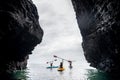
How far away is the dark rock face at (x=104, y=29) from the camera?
32.0 metres

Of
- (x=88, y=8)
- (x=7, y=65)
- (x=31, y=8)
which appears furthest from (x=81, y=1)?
(x=7, y=65)

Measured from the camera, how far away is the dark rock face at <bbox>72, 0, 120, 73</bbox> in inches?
1261

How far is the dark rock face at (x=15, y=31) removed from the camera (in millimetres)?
39062

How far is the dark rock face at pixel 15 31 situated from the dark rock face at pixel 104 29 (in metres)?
14.0

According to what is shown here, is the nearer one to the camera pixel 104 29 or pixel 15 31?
pixel 104 29

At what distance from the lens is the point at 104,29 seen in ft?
119

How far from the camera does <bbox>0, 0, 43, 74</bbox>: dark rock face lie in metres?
39.1

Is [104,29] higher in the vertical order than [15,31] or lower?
lower

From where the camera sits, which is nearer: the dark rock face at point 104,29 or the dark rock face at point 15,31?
the dark rock face at point 104,29

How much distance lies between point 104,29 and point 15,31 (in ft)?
59.9

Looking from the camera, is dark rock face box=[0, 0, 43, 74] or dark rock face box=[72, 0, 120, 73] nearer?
dark rock face box=[72, 0, 120, 73]

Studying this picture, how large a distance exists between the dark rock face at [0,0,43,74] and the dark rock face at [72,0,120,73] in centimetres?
1403

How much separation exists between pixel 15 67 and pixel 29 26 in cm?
1450

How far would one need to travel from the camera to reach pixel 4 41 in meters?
42.2
